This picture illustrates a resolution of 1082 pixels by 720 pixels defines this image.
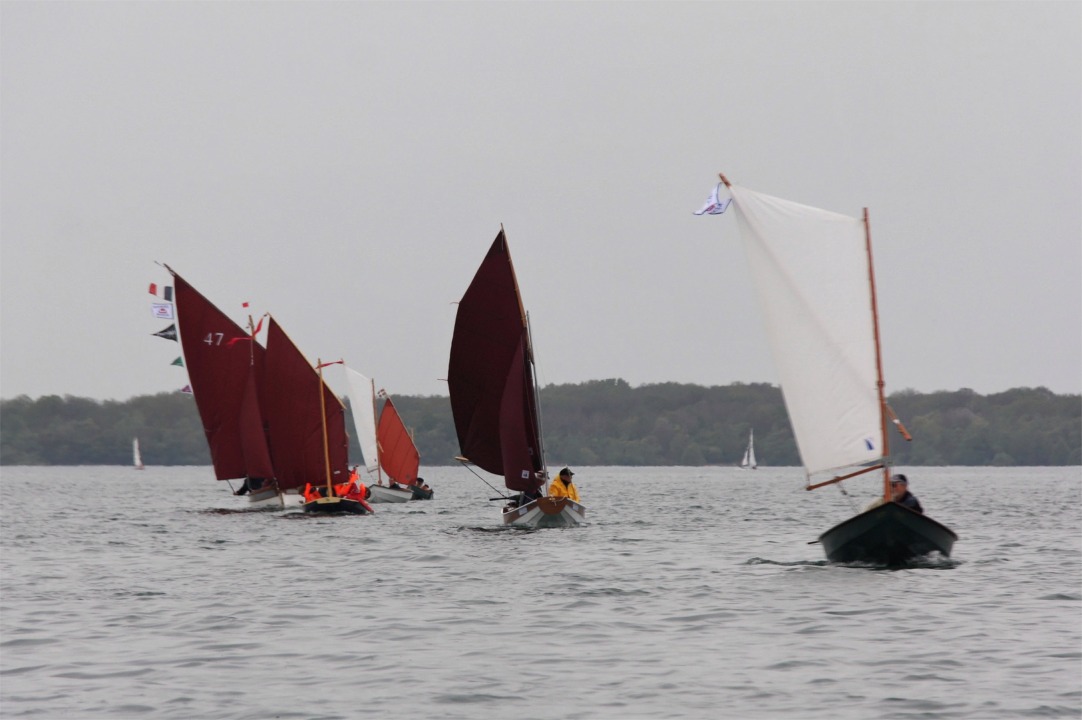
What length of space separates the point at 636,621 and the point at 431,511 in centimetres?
3881

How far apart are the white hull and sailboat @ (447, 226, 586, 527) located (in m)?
26.2

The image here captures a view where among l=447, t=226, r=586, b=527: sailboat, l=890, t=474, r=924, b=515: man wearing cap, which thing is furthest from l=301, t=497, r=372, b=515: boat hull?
l=890, t=474, r=924, b=515: man wearing cap

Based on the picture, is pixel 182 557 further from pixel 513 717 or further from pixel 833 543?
pixel 513 717

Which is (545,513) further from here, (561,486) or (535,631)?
(535,631)

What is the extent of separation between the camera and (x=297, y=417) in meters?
49.4

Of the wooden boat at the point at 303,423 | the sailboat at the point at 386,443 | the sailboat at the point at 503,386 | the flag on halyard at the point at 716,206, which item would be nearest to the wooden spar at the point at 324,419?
the wooden boat at the point at 303,423

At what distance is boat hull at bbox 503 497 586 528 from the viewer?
38719mm

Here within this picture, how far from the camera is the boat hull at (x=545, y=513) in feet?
127

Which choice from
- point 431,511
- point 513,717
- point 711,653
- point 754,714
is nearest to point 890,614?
point 711,653

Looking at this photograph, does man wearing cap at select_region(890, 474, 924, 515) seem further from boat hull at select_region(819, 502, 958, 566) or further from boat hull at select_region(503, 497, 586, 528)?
boat hull at select_region(503, 497, 586, 528)

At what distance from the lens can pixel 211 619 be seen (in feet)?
68.9

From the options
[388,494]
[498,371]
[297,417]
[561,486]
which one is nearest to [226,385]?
[297,417]

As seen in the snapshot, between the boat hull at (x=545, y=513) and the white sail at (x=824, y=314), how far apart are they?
14.2 m

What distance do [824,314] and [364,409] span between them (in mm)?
48058
